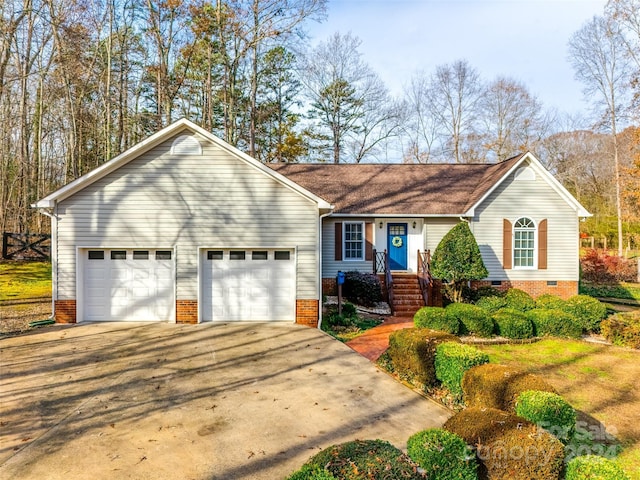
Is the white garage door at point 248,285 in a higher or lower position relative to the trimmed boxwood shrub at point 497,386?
higher

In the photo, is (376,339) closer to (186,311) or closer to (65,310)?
(186,311)

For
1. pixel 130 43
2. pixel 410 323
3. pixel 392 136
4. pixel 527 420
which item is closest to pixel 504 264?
pixel 410 323

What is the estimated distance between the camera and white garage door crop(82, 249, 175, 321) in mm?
10562

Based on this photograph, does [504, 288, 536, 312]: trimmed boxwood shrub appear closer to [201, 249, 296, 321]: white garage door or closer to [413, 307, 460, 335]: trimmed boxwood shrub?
[413, 307, 460, 335]: trimmed boxwood shrub

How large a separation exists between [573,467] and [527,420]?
0.74 m

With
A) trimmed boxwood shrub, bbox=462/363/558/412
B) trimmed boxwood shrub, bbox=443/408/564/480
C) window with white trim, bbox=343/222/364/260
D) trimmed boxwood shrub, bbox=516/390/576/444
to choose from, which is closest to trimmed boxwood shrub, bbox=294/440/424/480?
trimmed boxwood shrub, bbox=443/408/564/480

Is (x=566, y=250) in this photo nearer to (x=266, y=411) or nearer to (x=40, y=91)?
(x=266, y=411)

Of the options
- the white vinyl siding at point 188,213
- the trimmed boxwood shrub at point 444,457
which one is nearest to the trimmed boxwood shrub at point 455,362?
the trimmed boxwood shrub at point 444,457

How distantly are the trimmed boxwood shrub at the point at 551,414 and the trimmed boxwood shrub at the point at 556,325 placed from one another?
6.51m

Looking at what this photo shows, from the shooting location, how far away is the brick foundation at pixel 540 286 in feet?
46.6

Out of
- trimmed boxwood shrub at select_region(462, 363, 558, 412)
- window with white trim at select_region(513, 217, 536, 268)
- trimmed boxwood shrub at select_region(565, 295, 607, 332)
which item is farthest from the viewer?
window with white trim at select_region(513, 217, 536, 268)

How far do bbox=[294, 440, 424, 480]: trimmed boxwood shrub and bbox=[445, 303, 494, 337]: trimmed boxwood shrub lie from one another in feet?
23.4

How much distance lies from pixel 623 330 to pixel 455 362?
23.1ft

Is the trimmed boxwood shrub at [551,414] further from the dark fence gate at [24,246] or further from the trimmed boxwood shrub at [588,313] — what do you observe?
the dark fence gate at [24,246]
